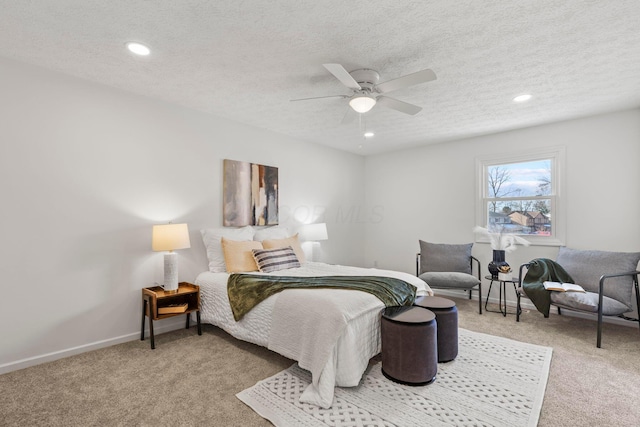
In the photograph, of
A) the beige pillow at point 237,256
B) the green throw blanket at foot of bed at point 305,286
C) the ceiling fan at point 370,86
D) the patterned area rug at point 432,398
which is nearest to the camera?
the patterned area rug at point 432,398

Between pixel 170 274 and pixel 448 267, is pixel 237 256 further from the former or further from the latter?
pixel 448 267

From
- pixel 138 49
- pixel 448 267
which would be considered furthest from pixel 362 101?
pixel 448 267

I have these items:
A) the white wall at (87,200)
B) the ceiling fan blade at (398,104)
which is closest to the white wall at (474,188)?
the ceiling fan blade at (398,104)

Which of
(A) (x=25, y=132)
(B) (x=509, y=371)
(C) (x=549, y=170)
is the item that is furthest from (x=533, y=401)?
(A) (x=25, y=132)

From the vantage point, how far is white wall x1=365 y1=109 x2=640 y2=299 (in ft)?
12.4

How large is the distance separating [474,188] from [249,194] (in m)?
3.39

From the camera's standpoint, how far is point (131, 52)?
2.46 metres

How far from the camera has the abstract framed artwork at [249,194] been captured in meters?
4.06

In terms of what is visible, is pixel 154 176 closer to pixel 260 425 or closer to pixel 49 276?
pixel 49 276

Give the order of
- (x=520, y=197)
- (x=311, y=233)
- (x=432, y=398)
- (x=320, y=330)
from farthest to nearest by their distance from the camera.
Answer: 1. (x=311, y=233)
2. (x=520, y=197)
3. (x=320, y=330)
4. (x=432, y=398)

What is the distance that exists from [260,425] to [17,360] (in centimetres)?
223

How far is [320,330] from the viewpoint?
227 cm

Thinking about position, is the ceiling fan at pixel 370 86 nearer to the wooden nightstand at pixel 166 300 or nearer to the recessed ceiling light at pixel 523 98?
the recessed ceiling light at pixel 523 98

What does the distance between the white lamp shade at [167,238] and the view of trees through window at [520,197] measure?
426 cm
